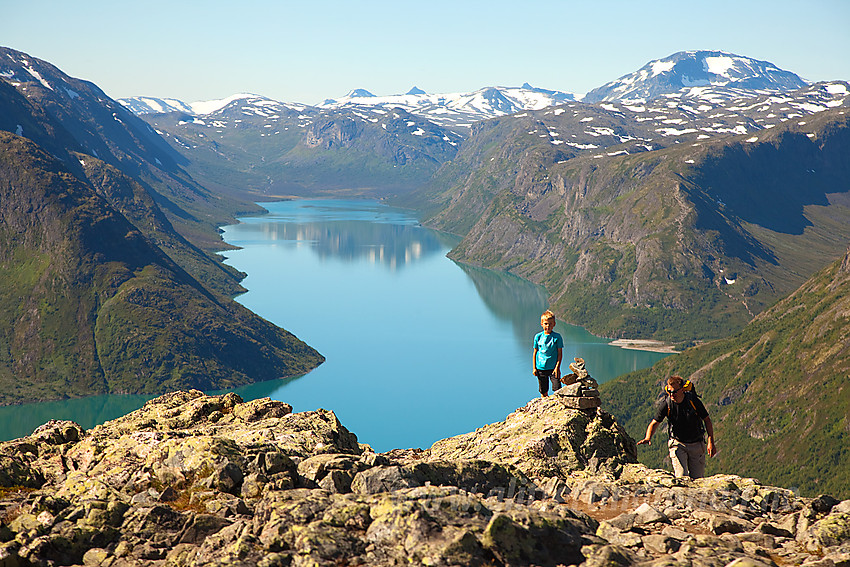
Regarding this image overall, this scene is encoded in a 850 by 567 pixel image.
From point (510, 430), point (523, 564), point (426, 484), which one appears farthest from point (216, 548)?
point (510, 430)

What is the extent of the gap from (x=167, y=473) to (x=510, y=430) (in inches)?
615

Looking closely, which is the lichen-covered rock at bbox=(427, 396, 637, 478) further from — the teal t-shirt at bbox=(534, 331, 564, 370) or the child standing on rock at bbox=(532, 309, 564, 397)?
the teal t-shirt at bbox=(534, 331, 564, 370)

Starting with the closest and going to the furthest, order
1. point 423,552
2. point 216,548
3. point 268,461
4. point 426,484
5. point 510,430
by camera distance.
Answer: point 423,552
point 216,548
point 426,484
point 268,461
point 510,430

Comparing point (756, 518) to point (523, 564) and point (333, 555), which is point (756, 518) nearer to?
point (523, 564)

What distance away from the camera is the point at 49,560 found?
19719 millimetres

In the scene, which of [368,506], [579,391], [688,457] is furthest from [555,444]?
[368,506]

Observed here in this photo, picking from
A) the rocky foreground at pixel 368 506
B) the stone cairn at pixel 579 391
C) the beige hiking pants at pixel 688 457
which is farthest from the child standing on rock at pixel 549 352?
the beige hiking pants at pixel 688 457

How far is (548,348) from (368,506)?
1436 centimetres

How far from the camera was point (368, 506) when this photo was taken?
65.9ft

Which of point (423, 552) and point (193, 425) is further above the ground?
point (423, 552)

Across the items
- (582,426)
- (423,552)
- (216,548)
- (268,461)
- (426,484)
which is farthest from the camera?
(582,426)

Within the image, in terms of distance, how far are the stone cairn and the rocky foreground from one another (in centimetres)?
57

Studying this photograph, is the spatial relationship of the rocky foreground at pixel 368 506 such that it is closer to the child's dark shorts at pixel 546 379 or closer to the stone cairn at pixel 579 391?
the stone cairn at pixel 579 391

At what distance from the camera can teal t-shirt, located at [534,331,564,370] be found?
32.0m
